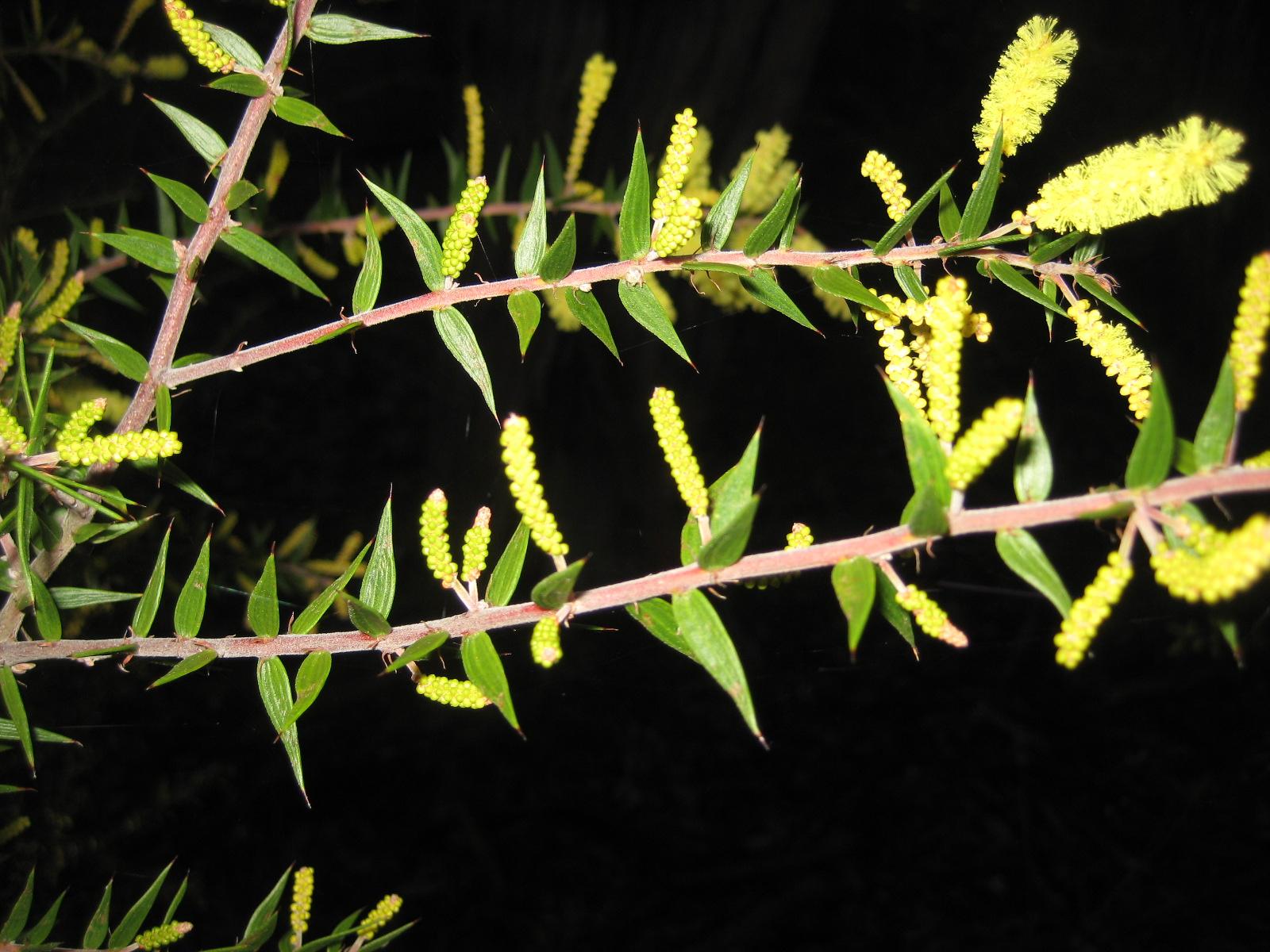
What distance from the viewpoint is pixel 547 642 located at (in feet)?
1.43

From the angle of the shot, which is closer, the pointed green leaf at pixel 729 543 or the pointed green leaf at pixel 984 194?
the pointed green leaf at pixel 729 543

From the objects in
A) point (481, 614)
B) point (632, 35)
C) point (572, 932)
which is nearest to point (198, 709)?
point (572, 932)

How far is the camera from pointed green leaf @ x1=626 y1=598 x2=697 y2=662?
1.59 ft

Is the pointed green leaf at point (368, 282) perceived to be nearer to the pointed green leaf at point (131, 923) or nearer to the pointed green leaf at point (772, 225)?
the pointed green leaf at point (772, 225)

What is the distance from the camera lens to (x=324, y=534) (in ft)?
6.30

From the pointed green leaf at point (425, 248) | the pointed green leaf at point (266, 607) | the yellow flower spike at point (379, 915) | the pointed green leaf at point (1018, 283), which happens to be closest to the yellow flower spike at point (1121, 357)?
the pointed green leaf at point (1018, 283)

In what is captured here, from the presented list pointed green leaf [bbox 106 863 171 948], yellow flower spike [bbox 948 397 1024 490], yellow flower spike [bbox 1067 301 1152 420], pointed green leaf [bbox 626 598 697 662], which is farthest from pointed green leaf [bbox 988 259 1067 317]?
pointed green leaf [bbox 106 863 171 948]

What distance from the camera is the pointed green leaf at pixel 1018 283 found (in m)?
0.54

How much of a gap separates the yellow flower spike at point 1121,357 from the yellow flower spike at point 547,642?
1.28ft

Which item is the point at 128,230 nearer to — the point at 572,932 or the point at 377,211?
the point at 377,211

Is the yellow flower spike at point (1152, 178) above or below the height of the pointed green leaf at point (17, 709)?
above

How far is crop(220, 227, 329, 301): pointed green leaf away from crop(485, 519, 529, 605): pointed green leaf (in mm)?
230

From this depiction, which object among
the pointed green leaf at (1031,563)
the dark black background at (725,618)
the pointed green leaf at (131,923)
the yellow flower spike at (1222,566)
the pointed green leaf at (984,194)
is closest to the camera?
the yellow flower spike at (1222,566)

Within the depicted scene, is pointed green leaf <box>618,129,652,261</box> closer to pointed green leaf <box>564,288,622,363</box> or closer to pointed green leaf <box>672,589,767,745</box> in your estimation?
pointed green leaf <box>564,288,622,363</box>
